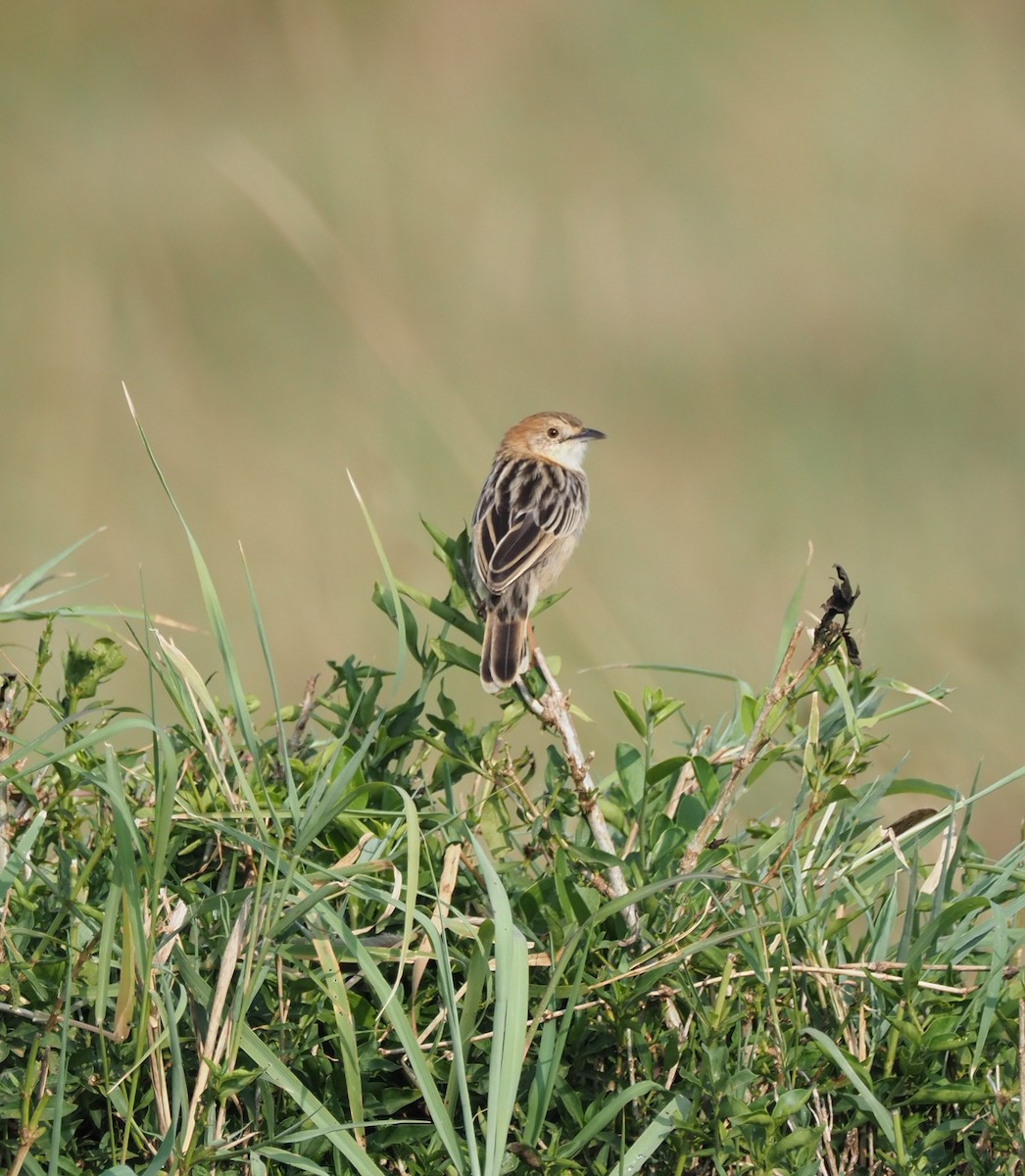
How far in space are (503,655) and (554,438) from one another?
284 centimetres

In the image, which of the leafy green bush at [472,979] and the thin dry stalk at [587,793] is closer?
the leafy green bush at [472,979]

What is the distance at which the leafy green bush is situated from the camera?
170 cm

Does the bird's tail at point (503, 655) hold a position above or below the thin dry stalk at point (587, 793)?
above

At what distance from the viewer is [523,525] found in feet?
12.5

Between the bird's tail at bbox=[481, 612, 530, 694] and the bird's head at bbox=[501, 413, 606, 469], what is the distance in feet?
8.74

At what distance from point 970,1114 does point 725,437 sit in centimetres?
455

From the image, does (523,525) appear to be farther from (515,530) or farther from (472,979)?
(472,979)

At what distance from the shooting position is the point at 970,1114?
182cm

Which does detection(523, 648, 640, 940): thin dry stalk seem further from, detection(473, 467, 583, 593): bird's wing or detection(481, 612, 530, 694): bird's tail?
detection(473, 467, 583, 593): bird's wing

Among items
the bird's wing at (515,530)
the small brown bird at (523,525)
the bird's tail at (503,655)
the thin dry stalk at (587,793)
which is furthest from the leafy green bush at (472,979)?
the bird's wing at (515,530)

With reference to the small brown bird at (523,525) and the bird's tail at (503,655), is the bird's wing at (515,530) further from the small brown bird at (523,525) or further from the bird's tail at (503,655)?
the bird's tail at (503,655)

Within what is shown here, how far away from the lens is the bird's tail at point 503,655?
2.34 m

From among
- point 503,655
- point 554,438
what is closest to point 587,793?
point 503,655

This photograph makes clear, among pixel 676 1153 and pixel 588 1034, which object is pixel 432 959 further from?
pixel 676 1153
